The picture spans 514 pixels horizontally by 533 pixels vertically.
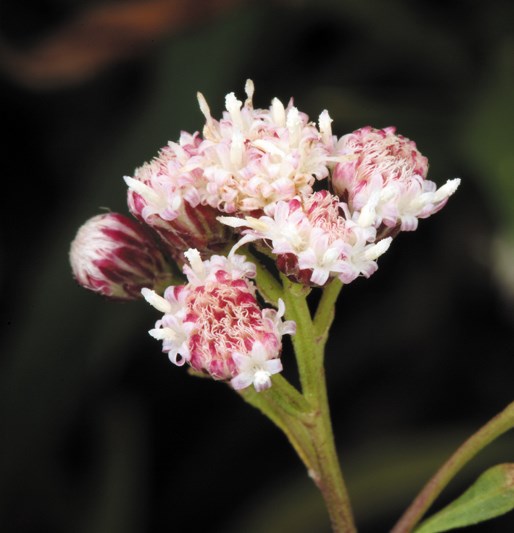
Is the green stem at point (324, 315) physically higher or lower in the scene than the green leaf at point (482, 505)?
higher

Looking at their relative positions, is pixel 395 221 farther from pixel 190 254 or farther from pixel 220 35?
pixel 220 35

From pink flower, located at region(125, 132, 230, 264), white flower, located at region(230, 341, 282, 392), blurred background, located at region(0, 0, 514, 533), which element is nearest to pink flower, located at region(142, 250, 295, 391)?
white flower, located at region(230, 341, 282, 392)

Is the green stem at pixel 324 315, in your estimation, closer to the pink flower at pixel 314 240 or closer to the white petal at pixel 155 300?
the pink flower at pixel 314 240

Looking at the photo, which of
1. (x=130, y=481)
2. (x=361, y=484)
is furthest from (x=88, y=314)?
(x=361, y=484)

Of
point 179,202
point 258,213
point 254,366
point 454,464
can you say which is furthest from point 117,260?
point 454,464

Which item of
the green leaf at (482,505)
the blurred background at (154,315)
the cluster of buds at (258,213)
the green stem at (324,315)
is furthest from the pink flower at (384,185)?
the blurred background at (154,315)

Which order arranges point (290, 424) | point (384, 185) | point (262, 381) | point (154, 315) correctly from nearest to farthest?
1. point (262, 381)
2. point (384, 185)
3. point (290, 424)
4. point (154, 315)

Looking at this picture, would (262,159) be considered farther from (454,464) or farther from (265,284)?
(454,464)
